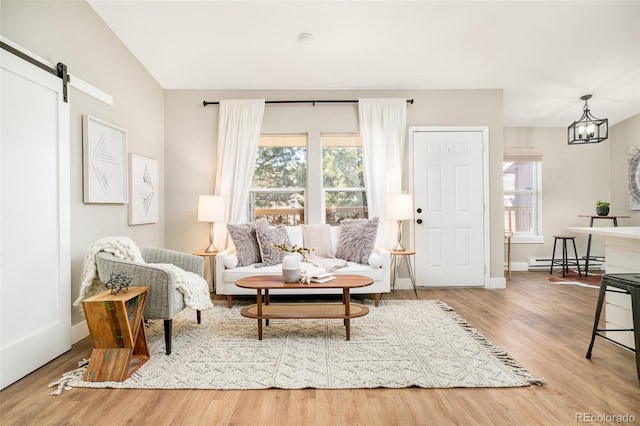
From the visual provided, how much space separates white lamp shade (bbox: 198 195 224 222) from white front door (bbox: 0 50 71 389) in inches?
60.7

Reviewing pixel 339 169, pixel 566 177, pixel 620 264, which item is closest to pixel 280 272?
pixel 339 169

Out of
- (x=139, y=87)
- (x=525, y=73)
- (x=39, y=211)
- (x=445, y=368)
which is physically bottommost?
(x=445, y=368)

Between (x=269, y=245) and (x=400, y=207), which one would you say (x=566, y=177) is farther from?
(x=269, y=245)

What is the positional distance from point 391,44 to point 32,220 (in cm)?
341

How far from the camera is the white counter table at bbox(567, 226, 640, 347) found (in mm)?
2355

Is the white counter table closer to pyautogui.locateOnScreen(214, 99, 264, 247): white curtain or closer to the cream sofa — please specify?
the cream sofa

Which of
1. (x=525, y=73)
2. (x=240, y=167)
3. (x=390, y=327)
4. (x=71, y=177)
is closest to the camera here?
(x=71, y=177)

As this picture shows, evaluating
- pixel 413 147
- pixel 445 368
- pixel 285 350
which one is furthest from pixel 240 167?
pixel 445 368

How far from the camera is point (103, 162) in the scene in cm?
301

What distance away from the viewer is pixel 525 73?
4.06 metres

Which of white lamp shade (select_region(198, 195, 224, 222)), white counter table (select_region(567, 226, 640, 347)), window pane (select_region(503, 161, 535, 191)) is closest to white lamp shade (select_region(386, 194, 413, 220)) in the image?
white counter table (select_region(567, 226, 640, 347))

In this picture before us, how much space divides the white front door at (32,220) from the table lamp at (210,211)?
60.8 inches

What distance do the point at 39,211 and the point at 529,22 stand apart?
4.31 meters

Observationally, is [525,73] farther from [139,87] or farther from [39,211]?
[39,211]
